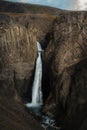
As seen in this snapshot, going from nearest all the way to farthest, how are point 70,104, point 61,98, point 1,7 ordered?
1. point 70,104
2. point 61,98
3. point 1,7

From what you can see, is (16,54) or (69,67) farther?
(16,54)

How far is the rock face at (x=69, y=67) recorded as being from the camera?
169 feet

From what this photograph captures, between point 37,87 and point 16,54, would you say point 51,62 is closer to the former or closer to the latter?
point 37,87

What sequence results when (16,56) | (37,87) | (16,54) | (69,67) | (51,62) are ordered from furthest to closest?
(37,87)
(16,54)
(16,56)
(51,62)
(69,67)

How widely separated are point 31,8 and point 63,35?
77355mm

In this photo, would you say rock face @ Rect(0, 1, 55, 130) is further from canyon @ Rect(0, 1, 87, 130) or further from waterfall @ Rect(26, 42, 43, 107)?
waterfall @ Rect(26, 42, 43, 107)

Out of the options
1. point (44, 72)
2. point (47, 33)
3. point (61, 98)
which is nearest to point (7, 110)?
point (61, 98)

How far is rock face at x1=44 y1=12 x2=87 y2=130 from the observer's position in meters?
51.5

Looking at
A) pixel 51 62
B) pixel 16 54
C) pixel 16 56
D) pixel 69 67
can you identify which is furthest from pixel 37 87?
pixel 69 67

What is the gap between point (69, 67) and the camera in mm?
60781

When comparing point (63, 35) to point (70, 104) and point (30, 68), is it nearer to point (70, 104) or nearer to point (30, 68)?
point (30, 68)

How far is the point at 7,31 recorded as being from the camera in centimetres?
6756

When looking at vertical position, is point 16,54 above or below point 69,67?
above

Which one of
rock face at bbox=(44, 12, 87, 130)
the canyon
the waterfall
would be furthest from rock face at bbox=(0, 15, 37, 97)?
rock face at bbox=(44, 12, 87, 130)
